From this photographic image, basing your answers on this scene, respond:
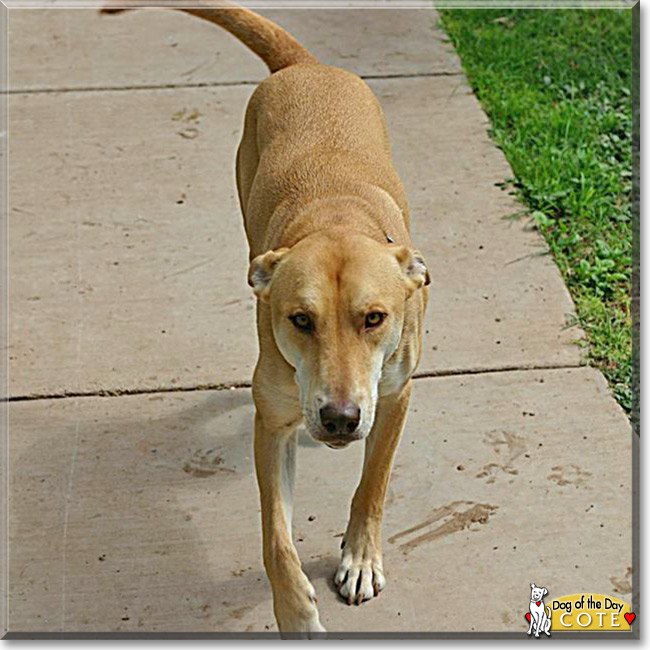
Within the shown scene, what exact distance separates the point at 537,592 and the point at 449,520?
0.49 meters

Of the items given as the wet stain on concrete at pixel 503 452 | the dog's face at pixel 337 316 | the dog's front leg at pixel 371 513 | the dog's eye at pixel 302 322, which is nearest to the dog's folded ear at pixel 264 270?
the dog's face at pixel 337 316

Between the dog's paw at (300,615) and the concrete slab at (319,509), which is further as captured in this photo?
the concrete slab at (319,509)

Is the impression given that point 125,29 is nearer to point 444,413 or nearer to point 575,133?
point 575,133

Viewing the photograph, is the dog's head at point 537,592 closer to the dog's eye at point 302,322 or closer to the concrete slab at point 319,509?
the concrete slab at point 319,509

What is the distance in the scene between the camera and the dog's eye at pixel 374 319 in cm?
414

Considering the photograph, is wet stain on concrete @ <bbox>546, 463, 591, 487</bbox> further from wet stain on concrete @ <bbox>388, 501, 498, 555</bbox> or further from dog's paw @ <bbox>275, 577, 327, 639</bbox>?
dog's paw @ <bbox>275, 577, 327, 639</bbox>

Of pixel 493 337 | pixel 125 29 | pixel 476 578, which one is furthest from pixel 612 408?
pixel 125 29

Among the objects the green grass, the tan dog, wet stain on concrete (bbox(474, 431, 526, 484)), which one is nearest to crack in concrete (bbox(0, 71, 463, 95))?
the green grass

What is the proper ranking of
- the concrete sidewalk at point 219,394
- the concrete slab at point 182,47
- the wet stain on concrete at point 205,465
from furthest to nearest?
the concrete slab at point 182,47 < the wet stain on concrete at point 205,465 < the concrete sidewalk at point 219,394

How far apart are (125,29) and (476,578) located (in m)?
5.60

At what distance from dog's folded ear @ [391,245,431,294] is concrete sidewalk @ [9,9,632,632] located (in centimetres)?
A: 106

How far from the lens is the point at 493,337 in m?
5.96

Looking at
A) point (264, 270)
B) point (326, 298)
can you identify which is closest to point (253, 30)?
point (264, 270)

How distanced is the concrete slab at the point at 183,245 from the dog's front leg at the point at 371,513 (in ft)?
3.73
